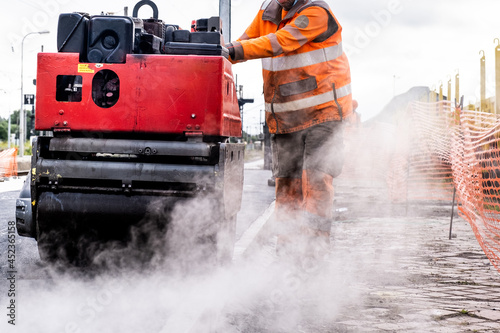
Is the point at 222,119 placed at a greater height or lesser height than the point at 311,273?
greater

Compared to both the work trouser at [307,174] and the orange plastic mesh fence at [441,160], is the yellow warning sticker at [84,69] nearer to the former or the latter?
the work trouser at [307,174]

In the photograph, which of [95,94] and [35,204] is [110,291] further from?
[95,94]

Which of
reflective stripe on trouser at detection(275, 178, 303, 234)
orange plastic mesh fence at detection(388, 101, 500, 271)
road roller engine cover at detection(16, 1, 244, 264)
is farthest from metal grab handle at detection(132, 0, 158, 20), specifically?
orange plastic mesh fence at detection(388, 101, 500, 271)

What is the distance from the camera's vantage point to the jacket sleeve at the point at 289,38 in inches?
141

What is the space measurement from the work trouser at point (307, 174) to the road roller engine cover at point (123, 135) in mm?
511

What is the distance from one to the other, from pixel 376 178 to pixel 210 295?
15838 mm

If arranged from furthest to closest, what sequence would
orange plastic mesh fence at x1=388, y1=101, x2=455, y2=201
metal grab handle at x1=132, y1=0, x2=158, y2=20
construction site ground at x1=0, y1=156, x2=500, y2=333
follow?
orange plastic mesh fence at x1=388, y1=101, x2=455, y2=201 < metal grab handle at x1=132, y1=0, x2=158, y2=20 < construction site ground at x1=0, y1=156, x2=500, y2=333

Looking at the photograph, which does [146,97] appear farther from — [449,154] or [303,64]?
[449,154]

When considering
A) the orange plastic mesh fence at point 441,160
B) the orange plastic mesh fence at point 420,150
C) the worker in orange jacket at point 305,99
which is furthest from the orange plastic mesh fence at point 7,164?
the worker in orange jacket at point 305,99

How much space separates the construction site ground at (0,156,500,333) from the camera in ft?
9.54

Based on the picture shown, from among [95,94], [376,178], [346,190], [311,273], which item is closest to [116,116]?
[95,94]

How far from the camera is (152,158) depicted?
3.52m

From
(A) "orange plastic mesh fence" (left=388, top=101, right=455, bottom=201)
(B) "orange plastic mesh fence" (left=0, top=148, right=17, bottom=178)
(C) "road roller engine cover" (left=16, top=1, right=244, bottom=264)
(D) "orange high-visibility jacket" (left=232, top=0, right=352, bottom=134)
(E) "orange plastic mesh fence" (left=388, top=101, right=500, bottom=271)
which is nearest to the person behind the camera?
(C) "road roller engine cover" (left=16, top=1, right=244, bottom=264)

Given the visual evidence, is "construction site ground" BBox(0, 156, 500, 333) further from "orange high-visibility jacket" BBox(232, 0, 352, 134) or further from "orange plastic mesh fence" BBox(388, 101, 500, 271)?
"orange plastic mesh fence" BBox(388, 101, 500, 271)
